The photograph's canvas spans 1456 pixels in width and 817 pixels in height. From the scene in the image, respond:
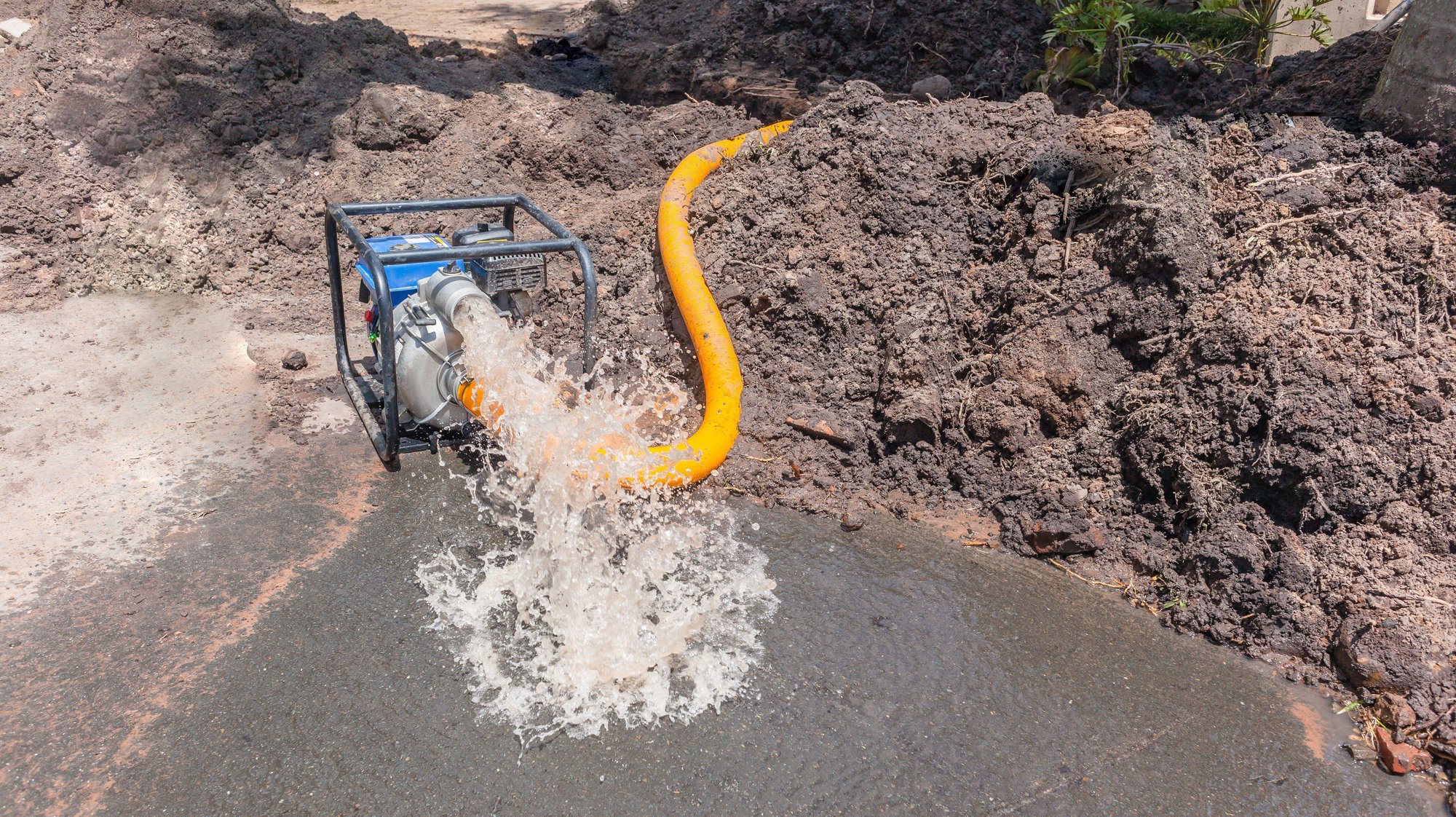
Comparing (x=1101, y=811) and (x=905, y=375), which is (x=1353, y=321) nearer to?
(x=905, y=375)

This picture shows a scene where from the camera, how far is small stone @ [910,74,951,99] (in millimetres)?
6562

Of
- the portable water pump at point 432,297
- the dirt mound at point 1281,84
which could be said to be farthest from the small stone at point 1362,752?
the portable water pump at point 432,297

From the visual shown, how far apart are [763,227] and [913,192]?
34.3 inches

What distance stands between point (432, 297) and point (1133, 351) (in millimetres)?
3368

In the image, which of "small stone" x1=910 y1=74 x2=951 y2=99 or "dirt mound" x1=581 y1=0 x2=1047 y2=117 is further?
"dirt mound" x1=581 y1=0 x2=1047 y2=117

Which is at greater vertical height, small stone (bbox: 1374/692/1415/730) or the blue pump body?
the blue pump body

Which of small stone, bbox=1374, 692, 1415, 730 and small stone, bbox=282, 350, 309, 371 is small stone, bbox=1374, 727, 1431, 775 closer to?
small stone, bbox=1374, 692, 1415, 730

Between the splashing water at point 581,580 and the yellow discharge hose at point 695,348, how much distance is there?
9 cm

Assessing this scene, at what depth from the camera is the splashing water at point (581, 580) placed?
3.24 metres

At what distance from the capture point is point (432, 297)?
169 inches

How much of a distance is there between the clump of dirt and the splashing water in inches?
25.6

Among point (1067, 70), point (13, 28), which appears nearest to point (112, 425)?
point (13, 28)

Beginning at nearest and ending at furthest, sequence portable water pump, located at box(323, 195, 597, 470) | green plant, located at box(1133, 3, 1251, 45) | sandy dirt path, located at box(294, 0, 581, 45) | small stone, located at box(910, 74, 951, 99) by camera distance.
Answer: portable water pump, located at box(323, 195, 597, 470) < green plant, located at box(1133, 3, 1251, 45) < small stone, located at box(910, 74, 951, 99) < sandy dirt path, located at box(294, 0, 581, 45)

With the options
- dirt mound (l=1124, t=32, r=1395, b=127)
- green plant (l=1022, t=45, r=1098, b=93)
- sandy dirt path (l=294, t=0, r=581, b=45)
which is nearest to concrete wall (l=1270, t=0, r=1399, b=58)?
dirt mound (l=1124, t=32, r=1395, b=127)
